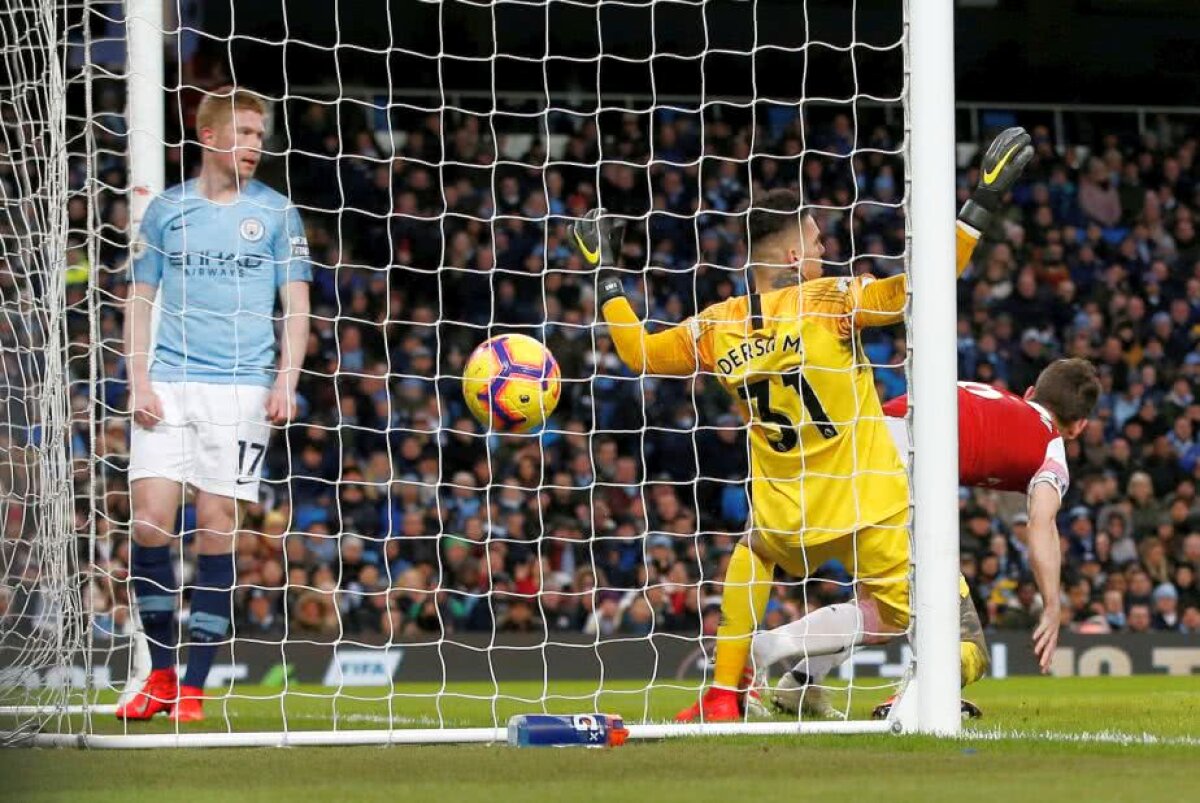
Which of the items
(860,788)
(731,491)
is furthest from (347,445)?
(860,788)

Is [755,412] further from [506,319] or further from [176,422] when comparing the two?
[506,319]

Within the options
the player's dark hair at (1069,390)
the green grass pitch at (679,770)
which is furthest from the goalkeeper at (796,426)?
the player's dark hair at (1069,390)

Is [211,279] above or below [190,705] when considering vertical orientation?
above

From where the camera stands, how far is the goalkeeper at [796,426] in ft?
21.5

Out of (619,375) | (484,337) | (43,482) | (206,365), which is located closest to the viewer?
(43,482)

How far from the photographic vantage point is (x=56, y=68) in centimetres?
603

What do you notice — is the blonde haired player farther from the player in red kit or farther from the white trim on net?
the player in red kit

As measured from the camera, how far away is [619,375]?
565 inches

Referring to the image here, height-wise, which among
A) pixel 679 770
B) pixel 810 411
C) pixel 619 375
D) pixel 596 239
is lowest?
pixel 679 770

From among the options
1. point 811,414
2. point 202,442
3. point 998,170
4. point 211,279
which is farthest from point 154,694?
point 998,170

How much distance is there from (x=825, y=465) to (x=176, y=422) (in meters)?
2.17

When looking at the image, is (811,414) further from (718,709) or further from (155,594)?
(155,594)

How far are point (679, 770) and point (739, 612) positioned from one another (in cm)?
189

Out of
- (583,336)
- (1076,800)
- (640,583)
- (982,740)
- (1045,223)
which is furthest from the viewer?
(1045,223)
